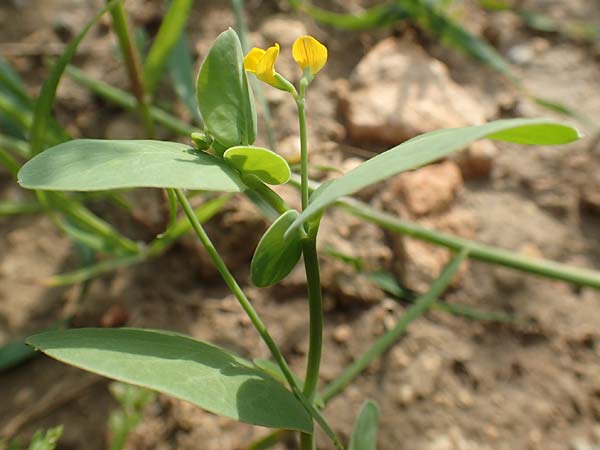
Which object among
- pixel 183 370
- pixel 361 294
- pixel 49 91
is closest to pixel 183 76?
pixel 49 91

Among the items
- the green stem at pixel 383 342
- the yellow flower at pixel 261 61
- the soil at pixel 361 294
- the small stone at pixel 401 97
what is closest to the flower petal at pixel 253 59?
the yellow flower at pixel 261 61

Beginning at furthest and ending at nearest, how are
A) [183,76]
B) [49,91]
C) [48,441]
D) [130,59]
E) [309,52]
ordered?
[183,76] → [130,59] → [49,91] → [48,441] → [309,52]

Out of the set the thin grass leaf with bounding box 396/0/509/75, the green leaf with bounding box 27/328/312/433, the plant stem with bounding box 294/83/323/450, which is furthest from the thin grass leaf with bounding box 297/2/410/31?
the green leaf with bounding box 27/328/312/433

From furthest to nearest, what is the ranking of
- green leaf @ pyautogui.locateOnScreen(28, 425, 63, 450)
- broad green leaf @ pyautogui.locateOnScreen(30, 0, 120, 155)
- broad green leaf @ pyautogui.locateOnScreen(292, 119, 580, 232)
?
broad green leaf @ pyautogui.locateOnScreen(30, 0, 120, 155) < green leaf @ pyautogui.locateOnScreen(28, 425, 63, 450) < broad green leaf @ pyautogui.locateOnScreen(292, 119, 580, 232)

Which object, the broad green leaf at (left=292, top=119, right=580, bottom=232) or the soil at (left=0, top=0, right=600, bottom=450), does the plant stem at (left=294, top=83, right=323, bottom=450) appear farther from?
the soil at (left=0, top=0, right=600, bottom=450)

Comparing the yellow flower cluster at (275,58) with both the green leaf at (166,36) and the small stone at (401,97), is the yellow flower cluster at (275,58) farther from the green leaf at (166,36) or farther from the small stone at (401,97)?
the small stone at (401,97)

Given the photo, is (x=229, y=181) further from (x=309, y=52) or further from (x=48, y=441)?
(x=48, y=441)

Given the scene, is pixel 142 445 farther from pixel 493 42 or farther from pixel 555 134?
pixel 493 42
